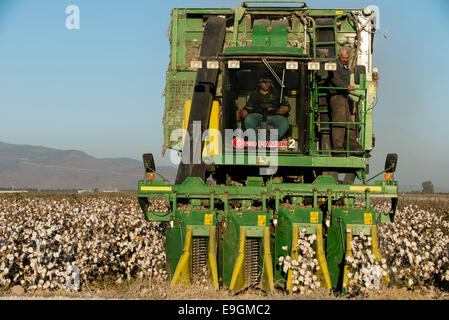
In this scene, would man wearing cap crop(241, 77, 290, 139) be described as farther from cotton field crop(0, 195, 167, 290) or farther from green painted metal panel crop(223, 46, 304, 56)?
cotton field crop(0, 195, 167, 290)

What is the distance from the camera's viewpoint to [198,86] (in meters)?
13.4

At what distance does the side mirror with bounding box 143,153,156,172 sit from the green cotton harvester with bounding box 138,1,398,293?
0.03m

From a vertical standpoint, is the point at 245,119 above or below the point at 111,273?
above

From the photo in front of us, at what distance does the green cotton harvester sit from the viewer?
10898 mm

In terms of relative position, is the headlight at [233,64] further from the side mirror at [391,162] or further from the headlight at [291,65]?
the side mirror at [391,162]

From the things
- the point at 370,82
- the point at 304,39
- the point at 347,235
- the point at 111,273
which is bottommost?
the point at 111,273

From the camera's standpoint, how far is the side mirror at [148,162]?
491 inches

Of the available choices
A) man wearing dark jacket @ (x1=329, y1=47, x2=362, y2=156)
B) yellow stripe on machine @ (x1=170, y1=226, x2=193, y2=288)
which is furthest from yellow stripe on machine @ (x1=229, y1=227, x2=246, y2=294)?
man wearing dark jacket @ (x1=329, y1=47, x2=362, y2=156)

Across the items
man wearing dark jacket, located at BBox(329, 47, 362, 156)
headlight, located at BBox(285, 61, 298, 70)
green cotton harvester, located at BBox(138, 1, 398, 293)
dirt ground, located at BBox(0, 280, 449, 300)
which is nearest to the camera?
dirt ground, located at BBox(0, 280, 449, 300)

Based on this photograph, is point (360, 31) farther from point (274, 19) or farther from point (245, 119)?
point (245, 119)

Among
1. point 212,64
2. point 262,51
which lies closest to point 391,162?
point 262,51

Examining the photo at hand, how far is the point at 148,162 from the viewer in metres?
12.5
